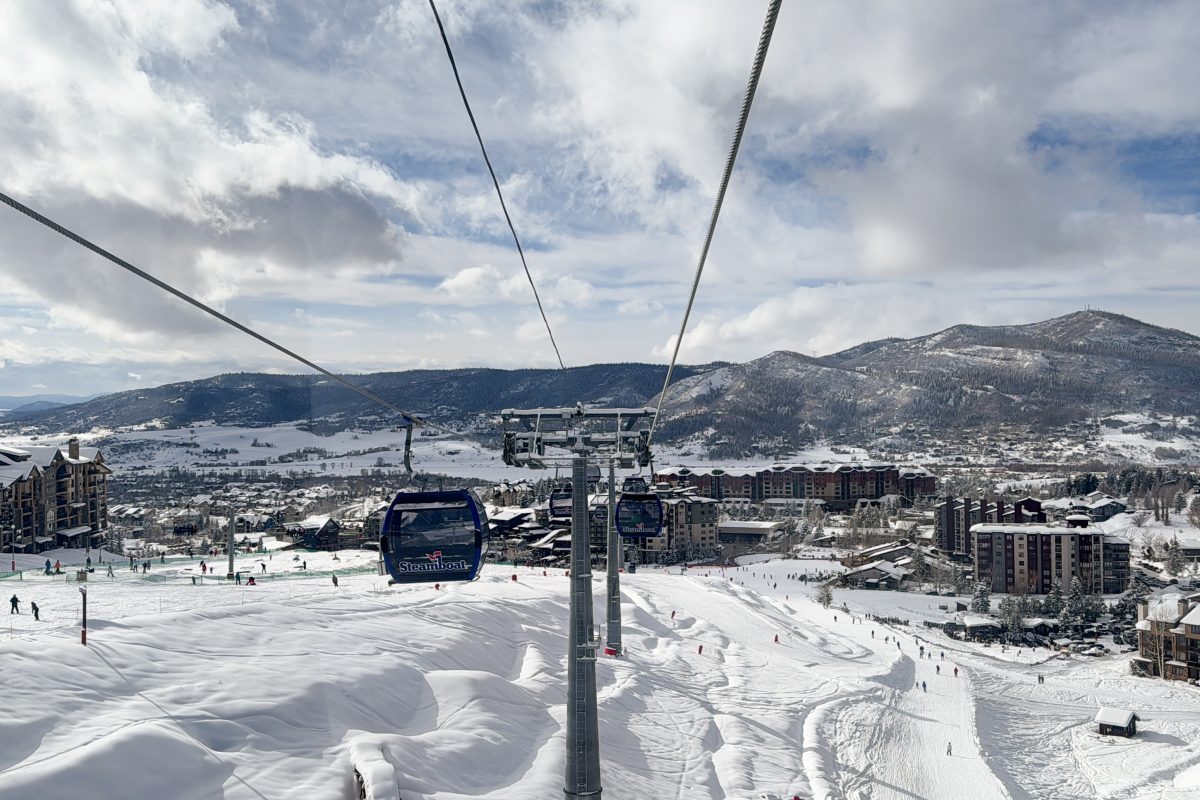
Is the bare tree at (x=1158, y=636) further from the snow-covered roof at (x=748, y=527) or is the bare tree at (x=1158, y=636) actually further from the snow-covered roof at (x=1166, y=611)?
the snow-covered roof at (x=748, y=527)

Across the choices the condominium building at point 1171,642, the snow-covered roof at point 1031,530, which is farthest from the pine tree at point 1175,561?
the condominium building at point 1171,642

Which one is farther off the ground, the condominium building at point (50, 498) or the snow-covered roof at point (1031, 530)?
the condominium building at point (50, 498)

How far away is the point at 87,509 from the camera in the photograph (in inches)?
2071

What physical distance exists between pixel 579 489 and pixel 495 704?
9.78 m

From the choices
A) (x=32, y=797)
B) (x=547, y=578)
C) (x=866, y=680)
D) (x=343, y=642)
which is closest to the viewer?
Result: (x=32, y=797)

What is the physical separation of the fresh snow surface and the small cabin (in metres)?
0.49

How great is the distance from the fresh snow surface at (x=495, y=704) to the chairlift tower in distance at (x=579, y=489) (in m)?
4.54

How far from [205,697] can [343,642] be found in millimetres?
5328

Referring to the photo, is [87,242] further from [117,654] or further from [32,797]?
[117,654]

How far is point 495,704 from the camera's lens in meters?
15.9

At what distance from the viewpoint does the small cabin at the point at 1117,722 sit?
2472 centimetres

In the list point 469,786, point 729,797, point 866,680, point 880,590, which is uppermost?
point 469,786

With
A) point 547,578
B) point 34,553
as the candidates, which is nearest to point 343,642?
point 547,578

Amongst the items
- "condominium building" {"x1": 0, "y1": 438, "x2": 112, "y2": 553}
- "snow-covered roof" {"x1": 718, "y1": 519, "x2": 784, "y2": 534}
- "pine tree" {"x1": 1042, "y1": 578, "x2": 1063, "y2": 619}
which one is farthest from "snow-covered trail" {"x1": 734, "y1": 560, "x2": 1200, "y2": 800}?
"condominium building" {"x1": 0, "y1": 438, "x2": 112, "y2": 553}
